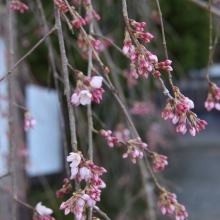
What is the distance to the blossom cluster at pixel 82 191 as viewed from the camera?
792 millimetres

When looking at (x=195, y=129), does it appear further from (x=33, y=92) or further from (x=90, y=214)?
(x=33, y=92)

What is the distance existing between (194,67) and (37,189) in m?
2.15

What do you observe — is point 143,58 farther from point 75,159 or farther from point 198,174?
point 198,174

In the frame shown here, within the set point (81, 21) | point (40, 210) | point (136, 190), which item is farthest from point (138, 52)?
point (136, 190)

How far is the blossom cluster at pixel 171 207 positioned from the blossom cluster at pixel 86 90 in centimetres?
36

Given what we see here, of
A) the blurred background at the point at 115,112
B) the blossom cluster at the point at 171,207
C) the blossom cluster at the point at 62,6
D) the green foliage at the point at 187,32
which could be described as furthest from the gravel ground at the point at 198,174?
the blossom cluster at the point at 62,6

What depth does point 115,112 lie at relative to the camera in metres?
3.08

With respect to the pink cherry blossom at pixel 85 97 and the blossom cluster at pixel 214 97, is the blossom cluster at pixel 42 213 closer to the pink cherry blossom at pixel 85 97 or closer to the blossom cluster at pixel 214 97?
the pink cherry blossom at pixel 85 97

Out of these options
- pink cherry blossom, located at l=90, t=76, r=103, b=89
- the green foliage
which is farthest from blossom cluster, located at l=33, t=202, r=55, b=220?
the green foliage

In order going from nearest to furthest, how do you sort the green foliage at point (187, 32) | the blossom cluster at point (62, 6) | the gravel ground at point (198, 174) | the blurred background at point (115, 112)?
the blossom cluster at point (62, 6)
the blurred background at point (115, 112)
the green foliage at point (187, 32)
the gravel ground at point (198, 174)

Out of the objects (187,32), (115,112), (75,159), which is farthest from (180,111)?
(187,32)

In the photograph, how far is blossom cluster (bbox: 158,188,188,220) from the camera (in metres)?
1.03

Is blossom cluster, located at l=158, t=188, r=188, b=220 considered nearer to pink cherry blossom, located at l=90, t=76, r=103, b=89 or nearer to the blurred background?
pink cherry blossom, located at l=90, t=76, r=103, b=89

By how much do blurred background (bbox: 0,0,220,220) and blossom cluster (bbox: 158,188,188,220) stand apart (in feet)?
3.10
